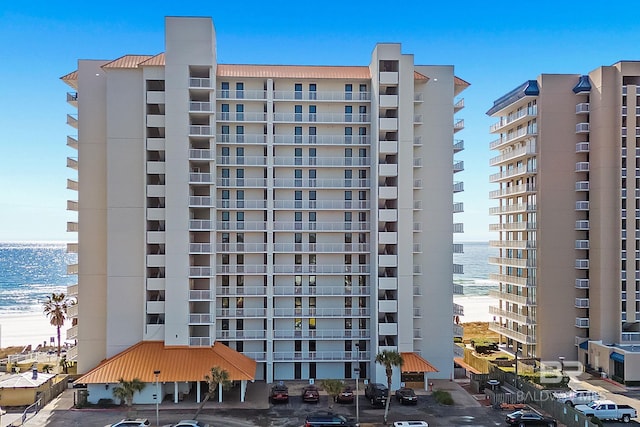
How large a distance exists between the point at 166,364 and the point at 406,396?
1908 cm

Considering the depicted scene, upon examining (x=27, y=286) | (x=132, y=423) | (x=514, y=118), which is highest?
(x=514, y=118)

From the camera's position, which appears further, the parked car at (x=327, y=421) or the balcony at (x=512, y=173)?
the balcony at (x=512, y=173)

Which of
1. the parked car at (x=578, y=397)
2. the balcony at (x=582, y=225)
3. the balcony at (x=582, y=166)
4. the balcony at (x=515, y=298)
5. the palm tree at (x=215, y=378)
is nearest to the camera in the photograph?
the palm tree at (x=215, y=378)

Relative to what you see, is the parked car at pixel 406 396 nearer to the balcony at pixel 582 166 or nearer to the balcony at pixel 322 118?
the balcony at pixel 322 118

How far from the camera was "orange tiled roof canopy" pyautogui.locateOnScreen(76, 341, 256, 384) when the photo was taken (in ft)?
125

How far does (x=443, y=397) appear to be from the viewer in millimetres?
39125

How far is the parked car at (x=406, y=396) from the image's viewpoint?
1528 inches

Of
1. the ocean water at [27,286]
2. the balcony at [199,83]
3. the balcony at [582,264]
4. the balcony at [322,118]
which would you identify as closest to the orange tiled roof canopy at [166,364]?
the balcony at [322,118]

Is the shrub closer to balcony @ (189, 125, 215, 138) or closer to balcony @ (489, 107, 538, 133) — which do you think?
balcony @ (189, 125, 215, 138)

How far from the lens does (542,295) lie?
50.9 meters

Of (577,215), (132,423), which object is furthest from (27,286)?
(577,215)

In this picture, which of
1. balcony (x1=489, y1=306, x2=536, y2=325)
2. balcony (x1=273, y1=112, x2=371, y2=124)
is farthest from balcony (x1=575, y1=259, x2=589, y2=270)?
balcony (x1=273, y1=112, x2=371, y2=124)

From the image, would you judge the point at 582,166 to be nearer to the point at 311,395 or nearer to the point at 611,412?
the point at 611,412

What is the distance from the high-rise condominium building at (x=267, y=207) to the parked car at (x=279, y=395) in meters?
4.79
